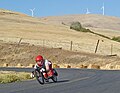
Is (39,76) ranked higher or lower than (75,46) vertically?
lower

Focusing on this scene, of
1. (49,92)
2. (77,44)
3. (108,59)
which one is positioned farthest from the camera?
(77,44)

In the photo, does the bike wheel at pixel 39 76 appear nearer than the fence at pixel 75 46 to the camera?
Yes

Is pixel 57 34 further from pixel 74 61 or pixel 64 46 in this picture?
pixel 74 61

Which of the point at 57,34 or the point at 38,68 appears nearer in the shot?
the point at 38,68

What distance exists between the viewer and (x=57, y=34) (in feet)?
302

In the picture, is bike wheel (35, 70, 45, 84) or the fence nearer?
bike wheel (35, 70, 45, 84)

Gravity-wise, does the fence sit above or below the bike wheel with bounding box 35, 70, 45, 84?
above

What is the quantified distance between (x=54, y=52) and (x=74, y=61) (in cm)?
463

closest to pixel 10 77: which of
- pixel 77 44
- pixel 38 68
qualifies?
pixel 38 68

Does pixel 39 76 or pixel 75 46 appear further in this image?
pixel 75 46

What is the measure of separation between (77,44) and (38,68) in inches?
1990

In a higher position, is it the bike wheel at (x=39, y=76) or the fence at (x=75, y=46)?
the fence at (x=75, y=46)

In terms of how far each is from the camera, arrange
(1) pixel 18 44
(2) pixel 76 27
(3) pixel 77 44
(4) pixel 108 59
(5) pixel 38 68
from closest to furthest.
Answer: (5) pixel 38 68
(4) pixel 108 59
(1) pixel 18 44
(3) pixel 77 44
(2) pixel 76 27

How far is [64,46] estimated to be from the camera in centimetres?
7275
